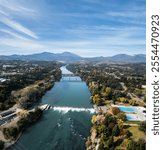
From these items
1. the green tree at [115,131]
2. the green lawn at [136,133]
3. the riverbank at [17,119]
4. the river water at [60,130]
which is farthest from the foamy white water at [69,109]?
the green tree at [115,131]

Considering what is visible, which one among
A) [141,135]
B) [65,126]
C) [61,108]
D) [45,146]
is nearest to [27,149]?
[45,146]

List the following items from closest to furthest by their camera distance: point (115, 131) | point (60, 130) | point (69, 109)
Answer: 1. point (115, 131)
2. point (60, 130)
3. point (69, 109)

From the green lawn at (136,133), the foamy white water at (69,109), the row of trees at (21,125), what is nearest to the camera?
the green lawn at (136,133)

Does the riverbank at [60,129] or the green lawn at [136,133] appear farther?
the riverbank at [60,129]

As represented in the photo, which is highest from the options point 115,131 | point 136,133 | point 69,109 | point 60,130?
point 115,131

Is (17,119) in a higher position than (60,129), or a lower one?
higher

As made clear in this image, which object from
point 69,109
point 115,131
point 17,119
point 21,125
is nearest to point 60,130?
point 21,125

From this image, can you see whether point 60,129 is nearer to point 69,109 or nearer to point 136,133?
point 136,133

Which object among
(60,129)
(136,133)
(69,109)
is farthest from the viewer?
(69,109)

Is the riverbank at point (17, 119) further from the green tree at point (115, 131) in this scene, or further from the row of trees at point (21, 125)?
the green tree at point (115, 131)

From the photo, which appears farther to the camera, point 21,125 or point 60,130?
point 60,130

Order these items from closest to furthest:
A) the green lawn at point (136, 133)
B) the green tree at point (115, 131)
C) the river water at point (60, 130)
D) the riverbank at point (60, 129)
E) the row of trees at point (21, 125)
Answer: the green lawn at point (136, 133) < the green tree at point (115, 131) < the river water at point (60, 130) < the riverbank at point (60, 129) < the row of trees at point (21, 125)

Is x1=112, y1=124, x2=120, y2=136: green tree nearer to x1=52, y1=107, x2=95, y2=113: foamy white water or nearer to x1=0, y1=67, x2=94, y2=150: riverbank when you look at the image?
x1=0, y1=67, x2=94, y2=150: riverbank
